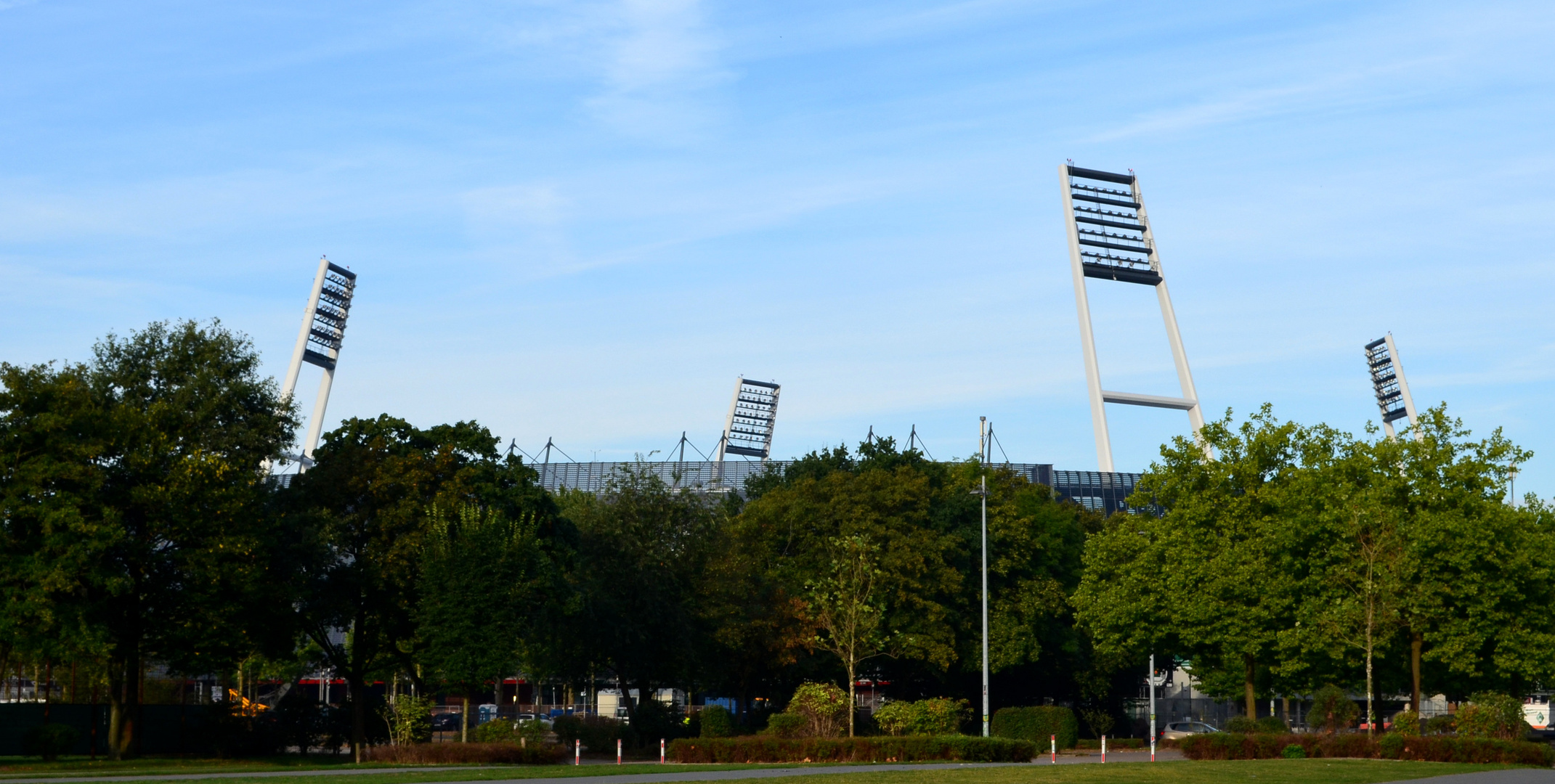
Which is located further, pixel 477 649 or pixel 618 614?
pixel 618 614

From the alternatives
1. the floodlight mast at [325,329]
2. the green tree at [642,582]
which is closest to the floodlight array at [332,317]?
the floodlight mast at [325,329]

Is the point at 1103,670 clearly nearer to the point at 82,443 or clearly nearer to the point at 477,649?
the point at 477,649

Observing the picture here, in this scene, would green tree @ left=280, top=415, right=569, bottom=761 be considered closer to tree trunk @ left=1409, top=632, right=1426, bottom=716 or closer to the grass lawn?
the grass lawn

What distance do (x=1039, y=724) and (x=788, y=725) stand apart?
1372 cm

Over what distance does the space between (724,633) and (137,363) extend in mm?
22817

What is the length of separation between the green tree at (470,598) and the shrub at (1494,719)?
27.9 m

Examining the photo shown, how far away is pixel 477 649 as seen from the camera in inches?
1768

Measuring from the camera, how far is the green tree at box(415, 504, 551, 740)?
44.4 m

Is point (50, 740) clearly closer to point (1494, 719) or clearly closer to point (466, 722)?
point (466, 722)

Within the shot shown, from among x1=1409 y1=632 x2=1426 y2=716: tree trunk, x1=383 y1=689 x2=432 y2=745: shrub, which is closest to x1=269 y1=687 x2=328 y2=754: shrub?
x1=383 y1=689 x2=432 y2=745: shrub

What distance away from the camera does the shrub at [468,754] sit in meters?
40.6

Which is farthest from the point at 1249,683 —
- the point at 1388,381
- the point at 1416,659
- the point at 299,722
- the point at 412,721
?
the point at 1388,381

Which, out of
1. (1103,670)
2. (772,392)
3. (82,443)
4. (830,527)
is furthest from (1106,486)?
(82,443)

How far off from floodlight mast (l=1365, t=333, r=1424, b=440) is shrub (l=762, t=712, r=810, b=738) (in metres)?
108
